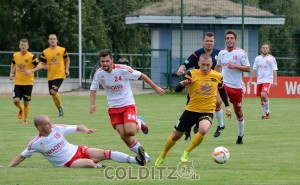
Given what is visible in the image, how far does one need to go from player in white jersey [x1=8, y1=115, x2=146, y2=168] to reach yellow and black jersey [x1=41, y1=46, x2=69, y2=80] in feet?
40.2

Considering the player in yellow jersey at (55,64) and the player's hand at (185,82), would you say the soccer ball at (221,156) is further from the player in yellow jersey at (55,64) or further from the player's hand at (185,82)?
the player in yellow jersey at (55,64)

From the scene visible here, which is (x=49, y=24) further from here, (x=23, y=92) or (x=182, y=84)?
(x=182, y=84)

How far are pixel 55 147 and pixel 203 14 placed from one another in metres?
30.5

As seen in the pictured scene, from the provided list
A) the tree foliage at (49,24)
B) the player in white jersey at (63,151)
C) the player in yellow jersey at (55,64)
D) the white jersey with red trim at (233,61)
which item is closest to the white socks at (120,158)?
the player in white jersey at (63,151)

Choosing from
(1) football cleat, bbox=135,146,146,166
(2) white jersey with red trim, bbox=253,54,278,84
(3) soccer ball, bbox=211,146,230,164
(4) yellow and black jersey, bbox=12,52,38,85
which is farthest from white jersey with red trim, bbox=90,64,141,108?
(2) white jersey with red trim, bbox=253,54,278,84

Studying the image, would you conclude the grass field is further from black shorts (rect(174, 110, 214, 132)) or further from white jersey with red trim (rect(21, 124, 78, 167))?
black shorts (rect(174, 110, 214, 132))

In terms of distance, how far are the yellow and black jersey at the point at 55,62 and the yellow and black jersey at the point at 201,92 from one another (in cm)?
1177

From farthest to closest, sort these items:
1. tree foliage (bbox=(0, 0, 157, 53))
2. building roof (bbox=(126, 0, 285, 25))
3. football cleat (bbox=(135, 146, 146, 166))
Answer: tree foliage (bbox=(0, 0, 157, 53)) < building roof (bbox=(126, 0, 285, 25)) < football cleat (bbox=(135, 146, 146, 166))

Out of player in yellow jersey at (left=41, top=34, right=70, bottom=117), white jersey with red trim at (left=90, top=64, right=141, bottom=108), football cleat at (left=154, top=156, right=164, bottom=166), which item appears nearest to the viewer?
football cleat at (left=154, top=156, right=164, bottom=166)

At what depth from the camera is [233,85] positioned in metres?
18.3

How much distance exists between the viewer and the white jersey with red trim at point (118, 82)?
1455cm

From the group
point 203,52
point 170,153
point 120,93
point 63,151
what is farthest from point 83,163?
point 203,52

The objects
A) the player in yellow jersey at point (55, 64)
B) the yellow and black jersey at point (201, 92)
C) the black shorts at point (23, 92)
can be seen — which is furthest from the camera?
the player in yellow jersey at point (55, 64)

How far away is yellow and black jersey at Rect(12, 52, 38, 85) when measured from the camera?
24625mm
